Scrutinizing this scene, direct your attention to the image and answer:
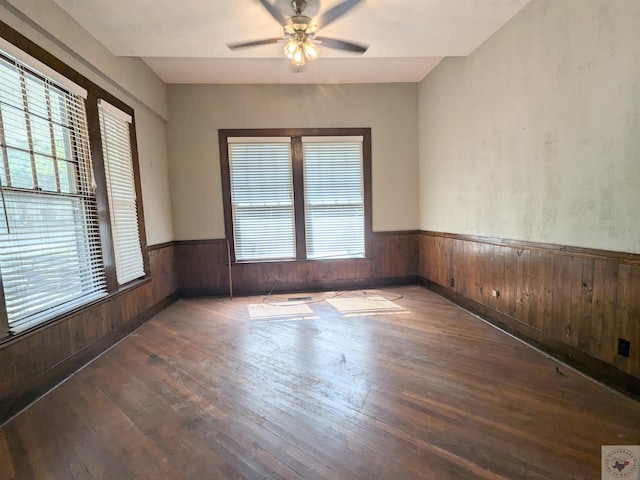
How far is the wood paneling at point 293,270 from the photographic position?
15.3ft

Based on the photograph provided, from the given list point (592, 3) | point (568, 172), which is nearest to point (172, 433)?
point (568, 172)

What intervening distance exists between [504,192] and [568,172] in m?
0.69

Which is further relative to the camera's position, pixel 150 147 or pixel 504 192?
pixel 150 147

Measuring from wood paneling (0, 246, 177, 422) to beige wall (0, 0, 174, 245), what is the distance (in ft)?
3.10

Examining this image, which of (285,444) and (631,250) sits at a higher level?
(631,250)

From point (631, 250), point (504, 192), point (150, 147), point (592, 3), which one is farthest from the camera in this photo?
point (150, 147)

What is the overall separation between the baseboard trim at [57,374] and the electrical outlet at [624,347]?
13.0ft

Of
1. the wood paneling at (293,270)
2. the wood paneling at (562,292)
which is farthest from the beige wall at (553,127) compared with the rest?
the wood paneling at (293,270)

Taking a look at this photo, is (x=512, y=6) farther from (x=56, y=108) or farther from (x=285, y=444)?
(x=56, y=108)

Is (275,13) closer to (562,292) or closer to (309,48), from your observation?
(309,48)

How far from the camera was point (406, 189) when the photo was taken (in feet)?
16.0
